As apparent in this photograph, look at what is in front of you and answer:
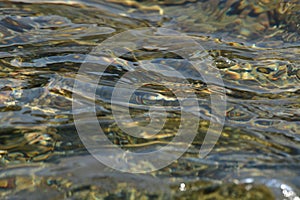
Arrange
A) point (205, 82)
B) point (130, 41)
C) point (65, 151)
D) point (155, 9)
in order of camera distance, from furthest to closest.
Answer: point (155, 9)
point (130, 41)
point (205, 82)
point (65, 151)

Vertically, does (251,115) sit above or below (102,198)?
above

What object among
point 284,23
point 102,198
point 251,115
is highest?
point 284,23

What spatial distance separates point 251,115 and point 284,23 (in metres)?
1.83

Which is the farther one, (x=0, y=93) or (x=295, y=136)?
(x=0, y=93)

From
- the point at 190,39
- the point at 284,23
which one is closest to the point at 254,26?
the point at 284,23

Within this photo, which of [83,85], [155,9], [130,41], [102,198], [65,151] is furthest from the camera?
[155,9]

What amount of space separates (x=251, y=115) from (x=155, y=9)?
7.35ft

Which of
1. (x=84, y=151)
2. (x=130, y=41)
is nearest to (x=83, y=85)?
(x=84, y=151)

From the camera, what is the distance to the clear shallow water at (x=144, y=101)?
2.16m

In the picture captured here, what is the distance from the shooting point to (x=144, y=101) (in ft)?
9.38

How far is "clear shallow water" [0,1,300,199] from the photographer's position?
7.09 feet

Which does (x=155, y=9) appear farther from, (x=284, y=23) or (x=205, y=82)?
(x=205, y=82)

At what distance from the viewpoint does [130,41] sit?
388 cm

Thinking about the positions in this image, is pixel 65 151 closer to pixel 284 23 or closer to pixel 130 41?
pixel 130 41
